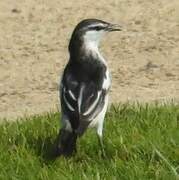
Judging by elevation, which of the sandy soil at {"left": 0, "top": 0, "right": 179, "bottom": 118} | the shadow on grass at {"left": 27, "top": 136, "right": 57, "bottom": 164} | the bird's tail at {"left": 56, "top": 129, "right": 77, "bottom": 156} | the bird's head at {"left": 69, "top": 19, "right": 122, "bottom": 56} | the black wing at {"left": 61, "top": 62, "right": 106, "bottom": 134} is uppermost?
the bird's head at {"left": 69, "top": 19, "right": 122, "bottom": 56}

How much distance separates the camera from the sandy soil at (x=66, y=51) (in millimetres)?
10305

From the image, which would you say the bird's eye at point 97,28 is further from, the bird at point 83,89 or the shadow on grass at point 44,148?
the shadow on grass at point 44,148

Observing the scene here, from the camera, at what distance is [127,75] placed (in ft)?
35.7

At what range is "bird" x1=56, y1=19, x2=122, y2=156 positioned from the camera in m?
7.30

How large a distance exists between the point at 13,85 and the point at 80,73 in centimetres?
339

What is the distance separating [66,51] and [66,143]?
15.7ft

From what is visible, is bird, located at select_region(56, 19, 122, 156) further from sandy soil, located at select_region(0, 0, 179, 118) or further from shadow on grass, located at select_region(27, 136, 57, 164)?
sandy soil, located at select_region(0, 0, 179, 118)

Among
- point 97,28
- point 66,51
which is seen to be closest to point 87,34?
point 97,28

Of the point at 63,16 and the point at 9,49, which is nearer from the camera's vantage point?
the point at 9,49

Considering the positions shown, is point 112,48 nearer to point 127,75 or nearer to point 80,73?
point 127,75

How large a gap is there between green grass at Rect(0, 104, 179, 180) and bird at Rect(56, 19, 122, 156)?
19 cm

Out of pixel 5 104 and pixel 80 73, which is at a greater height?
pixel 80 73

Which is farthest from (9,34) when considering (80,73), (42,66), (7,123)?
(80,73)

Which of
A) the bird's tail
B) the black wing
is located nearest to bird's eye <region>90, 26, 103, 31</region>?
the black wing
